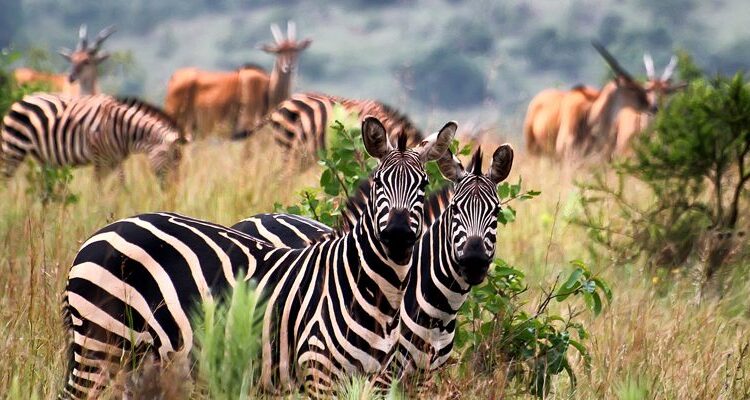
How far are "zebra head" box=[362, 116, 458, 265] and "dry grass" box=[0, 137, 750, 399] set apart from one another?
0.51 meters

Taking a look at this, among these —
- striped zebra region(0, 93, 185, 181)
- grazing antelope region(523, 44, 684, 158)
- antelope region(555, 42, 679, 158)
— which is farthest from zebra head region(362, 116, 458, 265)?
antelope region(555, 42, 679, 158)

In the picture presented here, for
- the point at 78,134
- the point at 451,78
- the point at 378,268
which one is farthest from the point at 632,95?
the point at 451,78

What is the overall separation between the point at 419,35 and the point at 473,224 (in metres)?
65.8

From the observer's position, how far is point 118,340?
4.33 metres

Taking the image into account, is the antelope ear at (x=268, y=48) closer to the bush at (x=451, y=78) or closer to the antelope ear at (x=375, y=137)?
the antelope ear at (x=375, y=137)

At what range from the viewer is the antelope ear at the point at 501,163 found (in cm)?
436

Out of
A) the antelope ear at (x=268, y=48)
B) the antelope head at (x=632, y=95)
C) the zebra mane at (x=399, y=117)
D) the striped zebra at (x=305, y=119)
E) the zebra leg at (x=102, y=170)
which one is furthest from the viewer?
the antelope ear at (x=268, y=48)

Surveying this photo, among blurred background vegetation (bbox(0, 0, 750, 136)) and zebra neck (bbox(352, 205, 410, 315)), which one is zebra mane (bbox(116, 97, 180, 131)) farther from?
blurred background vegetation (bbox(0, 0, 750, 136))

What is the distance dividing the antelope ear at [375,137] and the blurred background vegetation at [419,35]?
50.2 metres

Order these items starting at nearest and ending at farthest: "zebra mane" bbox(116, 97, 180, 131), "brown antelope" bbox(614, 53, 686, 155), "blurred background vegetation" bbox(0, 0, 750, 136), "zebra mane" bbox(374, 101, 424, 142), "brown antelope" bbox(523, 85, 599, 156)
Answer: "zebra mane" bbox(374, 101, 424, 142) < "zebra mane" bbox(116, 97, 180, 131) < "brown antelope" bbox(614, 53, 686, 155) < "brown antelope" bbox(523, 85, 599, 156) < "blurred background vegetation" bbox(0, 0, 750, 136)

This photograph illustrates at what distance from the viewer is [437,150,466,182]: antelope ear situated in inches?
172

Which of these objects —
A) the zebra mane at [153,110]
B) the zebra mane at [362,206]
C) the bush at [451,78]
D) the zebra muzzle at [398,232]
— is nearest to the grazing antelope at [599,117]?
the zebra mane at [153,110]

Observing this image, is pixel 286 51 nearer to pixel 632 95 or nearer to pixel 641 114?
pixel 632 95

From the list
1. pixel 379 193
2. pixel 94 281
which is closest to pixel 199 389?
pixel 94 281
